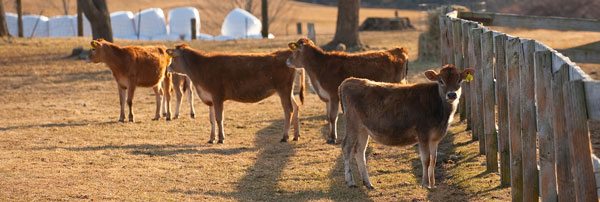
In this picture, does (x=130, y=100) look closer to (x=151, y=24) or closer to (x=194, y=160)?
(x=194, y=160)

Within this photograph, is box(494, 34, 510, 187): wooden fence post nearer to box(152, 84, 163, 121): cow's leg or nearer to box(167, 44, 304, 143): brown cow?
box(167, 44, 304, 143): brown cow

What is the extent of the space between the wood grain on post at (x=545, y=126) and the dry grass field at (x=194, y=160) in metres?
2.26

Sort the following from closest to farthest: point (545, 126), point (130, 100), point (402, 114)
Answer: point (545, 126)
point (402, 114)
point (130, 100)

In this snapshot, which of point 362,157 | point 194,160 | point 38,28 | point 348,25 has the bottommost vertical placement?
point 194,160

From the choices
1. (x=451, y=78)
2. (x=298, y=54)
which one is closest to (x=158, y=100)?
(x=298, y=54)

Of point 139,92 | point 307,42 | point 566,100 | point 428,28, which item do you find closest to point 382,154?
point 307,42

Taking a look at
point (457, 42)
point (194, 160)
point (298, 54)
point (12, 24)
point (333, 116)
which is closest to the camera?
point (194, 160)

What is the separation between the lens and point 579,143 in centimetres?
700

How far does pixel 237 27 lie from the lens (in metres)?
51.7

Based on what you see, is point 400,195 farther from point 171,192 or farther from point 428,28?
A: point 428,28

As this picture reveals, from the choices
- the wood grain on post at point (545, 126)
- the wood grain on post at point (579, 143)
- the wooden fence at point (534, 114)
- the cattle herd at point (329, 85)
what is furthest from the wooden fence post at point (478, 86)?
the wood grain on post at point (579, 143)

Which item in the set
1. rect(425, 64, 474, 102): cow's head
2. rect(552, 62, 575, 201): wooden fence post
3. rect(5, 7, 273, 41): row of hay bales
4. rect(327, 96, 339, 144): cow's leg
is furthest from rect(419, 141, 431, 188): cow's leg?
rect(5, 7, 273, 41): row of hay bales

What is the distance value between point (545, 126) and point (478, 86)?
15.7 ft

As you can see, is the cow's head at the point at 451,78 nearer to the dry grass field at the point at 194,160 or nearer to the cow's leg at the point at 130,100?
the dry grass field at the point at 194,160
